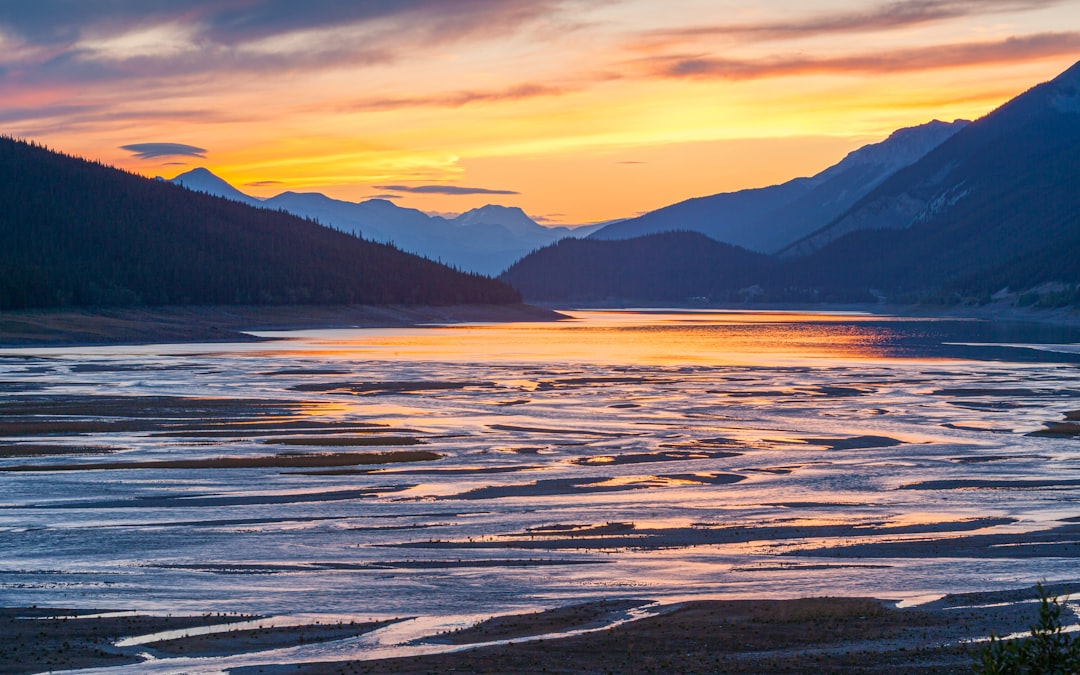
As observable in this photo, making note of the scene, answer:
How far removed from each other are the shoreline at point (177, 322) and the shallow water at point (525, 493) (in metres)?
50.8

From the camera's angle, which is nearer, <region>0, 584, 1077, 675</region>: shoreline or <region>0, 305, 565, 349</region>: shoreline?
<region>0, 584, 1077, 675</region>: shoreline

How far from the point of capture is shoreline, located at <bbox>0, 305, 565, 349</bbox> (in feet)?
385

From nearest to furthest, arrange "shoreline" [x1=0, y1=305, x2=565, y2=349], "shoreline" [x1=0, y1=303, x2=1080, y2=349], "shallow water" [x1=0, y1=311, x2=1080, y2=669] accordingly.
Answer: "shallow water" [x1=0, y1=311, x2=1080, y2=669]
"shoreline" [x1=0, y1=305, x2=565, y2=349]
"shoreline" [x1=0, y1=303, x2=1080, y2=349]

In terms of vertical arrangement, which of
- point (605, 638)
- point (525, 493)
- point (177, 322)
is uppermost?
point (177, 322)

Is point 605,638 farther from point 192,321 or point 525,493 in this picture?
point 192,321

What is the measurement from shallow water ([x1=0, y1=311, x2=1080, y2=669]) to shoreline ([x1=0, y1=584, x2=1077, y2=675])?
824 mm

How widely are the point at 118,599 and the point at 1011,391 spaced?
167 feet

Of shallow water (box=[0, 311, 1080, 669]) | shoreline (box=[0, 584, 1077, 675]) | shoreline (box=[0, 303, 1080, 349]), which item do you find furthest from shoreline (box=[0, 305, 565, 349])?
shoreline (box=[0, 584, 1077, 675])

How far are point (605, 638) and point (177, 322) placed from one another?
129m

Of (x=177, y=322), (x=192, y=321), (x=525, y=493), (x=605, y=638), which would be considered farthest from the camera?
(x=192, y=321)

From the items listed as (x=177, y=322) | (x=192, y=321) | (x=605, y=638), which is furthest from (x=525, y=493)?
(x=192, y=321)

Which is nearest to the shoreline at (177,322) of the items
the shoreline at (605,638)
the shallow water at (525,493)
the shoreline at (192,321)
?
the shoreline at (192,321)

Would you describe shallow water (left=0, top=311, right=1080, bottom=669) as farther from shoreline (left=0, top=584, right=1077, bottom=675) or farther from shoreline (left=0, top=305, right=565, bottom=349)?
shoreline (left=0, top=305, right=565, bottom=349)

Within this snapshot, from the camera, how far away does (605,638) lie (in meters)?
18.8
